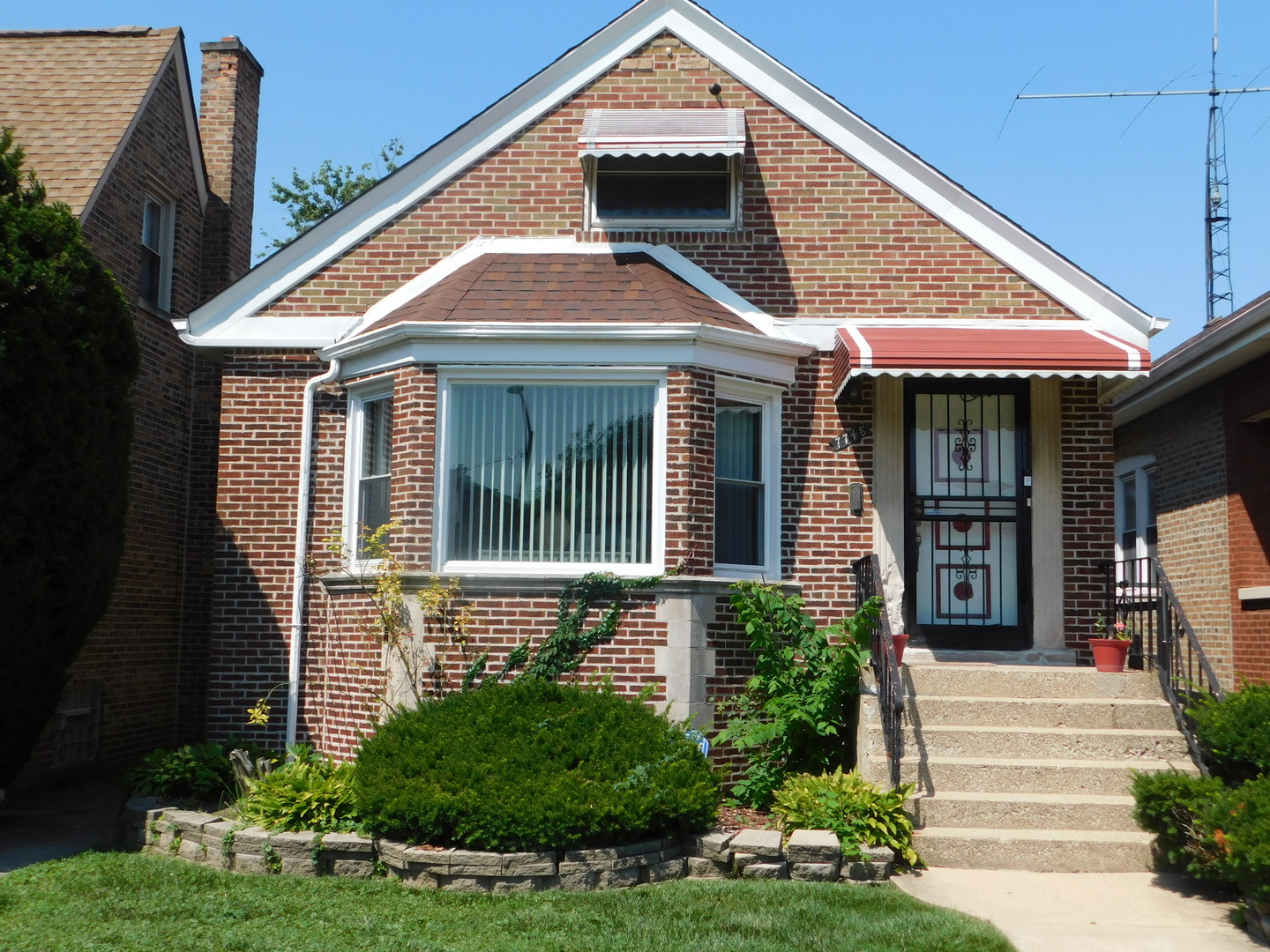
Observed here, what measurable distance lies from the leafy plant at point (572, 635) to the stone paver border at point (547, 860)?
5.96ft

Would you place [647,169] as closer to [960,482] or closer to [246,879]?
[960,482]

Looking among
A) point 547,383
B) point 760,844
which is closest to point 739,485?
point 547,383

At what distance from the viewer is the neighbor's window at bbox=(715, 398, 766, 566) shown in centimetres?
996

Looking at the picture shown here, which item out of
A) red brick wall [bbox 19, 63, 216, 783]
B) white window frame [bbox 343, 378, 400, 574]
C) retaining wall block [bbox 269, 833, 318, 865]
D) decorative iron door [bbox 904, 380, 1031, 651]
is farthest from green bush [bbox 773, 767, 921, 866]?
red brick wall [bbox 19, 63, 216, 783]

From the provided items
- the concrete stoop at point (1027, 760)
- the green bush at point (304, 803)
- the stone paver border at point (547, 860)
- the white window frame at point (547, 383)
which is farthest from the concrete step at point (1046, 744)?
the green bush at point (304, 803)

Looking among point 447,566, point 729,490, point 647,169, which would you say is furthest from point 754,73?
point 447,566

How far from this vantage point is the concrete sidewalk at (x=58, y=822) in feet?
27.2

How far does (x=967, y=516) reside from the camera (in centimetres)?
1046

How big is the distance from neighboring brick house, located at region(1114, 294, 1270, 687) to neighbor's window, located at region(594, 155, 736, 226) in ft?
13.0

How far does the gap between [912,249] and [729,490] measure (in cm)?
278

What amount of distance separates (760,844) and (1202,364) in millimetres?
6768

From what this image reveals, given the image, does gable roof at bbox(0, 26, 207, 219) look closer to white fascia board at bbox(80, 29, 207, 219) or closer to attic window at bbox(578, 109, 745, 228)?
white fascia board at bbox(80, 29, 207, 219)

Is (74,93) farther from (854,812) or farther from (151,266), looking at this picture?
(854,812)

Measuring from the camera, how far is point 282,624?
10.5 m
